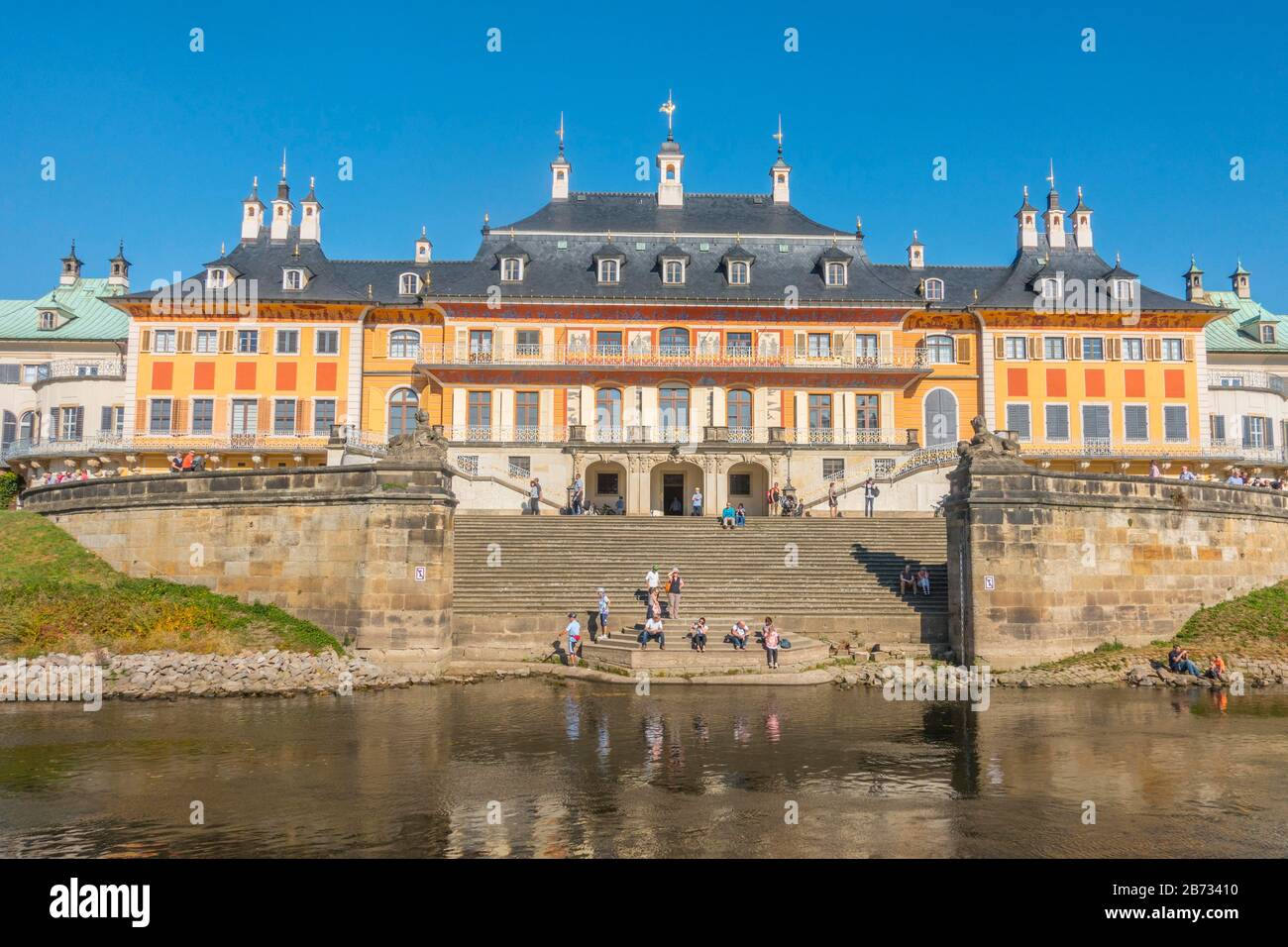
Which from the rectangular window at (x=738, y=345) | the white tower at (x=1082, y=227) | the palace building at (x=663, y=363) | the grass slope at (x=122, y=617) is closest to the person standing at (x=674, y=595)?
the grass slope at (x=122, y=617)

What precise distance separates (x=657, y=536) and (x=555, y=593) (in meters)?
5.61

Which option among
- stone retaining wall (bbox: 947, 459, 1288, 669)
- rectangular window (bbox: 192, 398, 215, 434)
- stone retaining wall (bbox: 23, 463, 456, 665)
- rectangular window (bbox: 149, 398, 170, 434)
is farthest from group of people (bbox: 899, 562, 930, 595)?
rectangular window (bbox: 149, 398, 170, 434)

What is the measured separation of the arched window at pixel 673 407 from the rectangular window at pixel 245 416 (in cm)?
2065

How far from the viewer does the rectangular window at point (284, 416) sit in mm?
48406

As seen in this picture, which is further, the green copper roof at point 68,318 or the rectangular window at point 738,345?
the green copper roof at point 68,318

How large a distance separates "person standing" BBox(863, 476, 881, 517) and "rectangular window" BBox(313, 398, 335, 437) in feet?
89.1

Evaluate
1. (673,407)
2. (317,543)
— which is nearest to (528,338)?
(673,407)

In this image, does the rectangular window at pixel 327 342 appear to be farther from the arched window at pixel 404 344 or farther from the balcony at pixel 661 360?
the balcony at pixel 661 360

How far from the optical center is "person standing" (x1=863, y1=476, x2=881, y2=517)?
37.7m

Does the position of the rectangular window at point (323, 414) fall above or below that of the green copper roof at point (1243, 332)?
below

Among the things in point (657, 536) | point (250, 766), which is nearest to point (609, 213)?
point (657, 536)

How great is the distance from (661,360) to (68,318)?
1565 inches

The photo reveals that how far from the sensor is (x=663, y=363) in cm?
4653

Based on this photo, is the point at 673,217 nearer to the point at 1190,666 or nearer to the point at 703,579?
the point at 703,579
